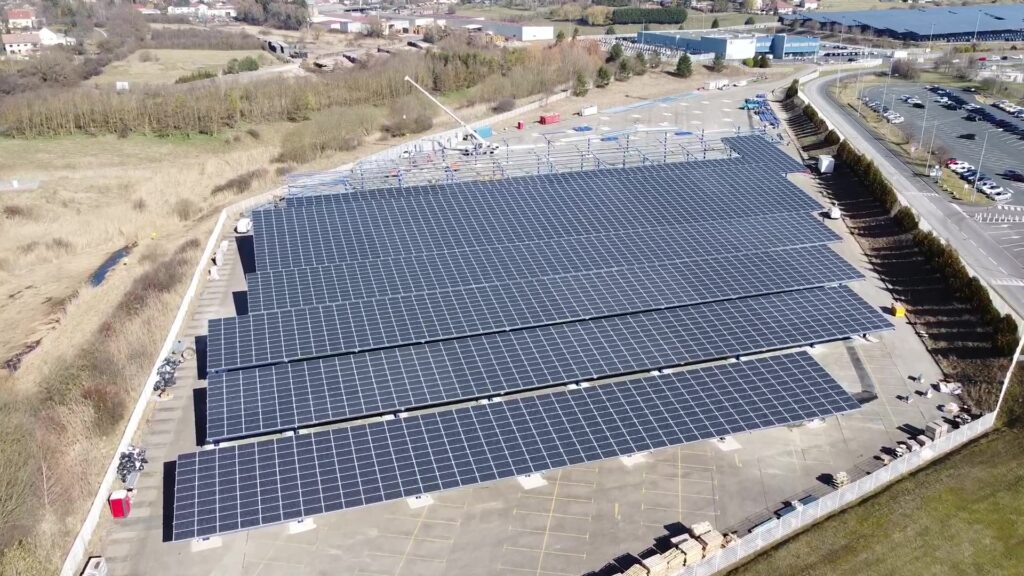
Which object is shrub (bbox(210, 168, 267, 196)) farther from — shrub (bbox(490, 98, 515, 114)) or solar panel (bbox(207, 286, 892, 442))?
solar panel (bbox(207, 286, 892, 442))

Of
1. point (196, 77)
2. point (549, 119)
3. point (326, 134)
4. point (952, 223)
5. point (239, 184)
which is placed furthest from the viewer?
point (196, 77)

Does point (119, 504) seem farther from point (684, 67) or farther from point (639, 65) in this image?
point (684, 67)

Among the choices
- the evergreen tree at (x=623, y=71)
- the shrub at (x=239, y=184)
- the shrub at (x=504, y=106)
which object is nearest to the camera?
the shrub at (x=239, y=184)

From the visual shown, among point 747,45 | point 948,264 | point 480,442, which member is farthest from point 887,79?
point 480,442

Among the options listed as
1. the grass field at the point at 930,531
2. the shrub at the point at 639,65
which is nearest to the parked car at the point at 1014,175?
the grass field at the point at 930,531

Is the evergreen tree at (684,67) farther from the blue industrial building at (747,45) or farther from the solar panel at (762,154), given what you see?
the solar panel at (762,154)
